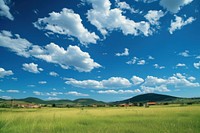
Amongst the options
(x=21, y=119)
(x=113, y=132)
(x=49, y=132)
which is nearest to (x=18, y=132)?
(x=49, y=132)

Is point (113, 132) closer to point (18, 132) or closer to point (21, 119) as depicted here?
point (18, 132)

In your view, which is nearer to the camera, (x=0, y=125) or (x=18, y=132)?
(x=0, y=125)

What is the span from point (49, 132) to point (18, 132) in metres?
1.57

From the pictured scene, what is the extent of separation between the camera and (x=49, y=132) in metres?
11.0

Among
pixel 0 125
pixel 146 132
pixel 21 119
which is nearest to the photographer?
pixel 0 125

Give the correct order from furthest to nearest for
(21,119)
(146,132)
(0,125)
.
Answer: (21,119) < (146,132) < (0,125)

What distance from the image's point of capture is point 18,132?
9.98 m

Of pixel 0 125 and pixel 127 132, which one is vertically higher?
pixel 0 125

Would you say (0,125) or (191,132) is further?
(191,132)

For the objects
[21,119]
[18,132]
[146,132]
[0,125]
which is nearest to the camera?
[0,125]

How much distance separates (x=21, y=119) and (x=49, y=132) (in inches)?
260

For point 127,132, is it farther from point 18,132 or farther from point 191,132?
point 18,132

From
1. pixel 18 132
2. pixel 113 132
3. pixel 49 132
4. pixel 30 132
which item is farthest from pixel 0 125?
pixel 113 132

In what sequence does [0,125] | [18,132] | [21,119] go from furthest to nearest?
[21,119], [18,132], [0,125]
